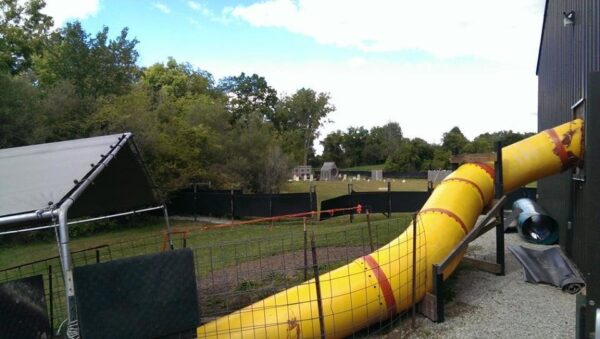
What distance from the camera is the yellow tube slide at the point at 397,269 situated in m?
4.96

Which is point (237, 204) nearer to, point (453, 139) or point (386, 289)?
point (386, 289)

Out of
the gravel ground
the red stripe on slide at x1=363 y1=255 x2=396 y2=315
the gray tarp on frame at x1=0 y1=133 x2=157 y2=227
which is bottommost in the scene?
the gravel ground

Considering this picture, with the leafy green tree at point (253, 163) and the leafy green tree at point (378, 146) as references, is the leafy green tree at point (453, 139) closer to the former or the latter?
the leafy green tree at point (378, 146)

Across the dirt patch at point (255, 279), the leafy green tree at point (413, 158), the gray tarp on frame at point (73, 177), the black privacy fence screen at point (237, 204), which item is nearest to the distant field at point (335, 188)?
the black privacy fence screen at point (237, 204)

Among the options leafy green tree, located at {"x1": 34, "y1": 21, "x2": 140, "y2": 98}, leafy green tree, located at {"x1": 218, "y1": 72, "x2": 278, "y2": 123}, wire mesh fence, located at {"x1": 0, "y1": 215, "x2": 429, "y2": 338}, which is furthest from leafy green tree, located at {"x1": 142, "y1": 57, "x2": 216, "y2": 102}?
wire mesh fence, located at {"x1": 0, "y1": 215, "x2": 429, "y2": 338}

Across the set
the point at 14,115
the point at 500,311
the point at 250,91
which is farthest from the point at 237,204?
the point at 250,91

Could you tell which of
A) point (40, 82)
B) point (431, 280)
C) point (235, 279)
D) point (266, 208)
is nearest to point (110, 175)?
point (235, 279)

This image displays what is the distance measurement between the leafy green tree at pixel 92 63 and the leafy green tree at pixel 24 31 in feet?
27.5

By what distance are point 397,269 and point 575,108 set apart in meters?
5.52

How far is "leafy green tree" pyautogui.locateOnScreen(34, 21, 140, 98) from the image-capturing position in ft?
79.2

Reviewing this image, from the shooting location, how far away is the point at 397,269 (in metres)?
5.67

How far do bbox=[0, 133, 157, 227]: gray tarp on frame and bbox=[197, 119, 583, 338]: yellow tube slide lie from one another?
6.79 feet

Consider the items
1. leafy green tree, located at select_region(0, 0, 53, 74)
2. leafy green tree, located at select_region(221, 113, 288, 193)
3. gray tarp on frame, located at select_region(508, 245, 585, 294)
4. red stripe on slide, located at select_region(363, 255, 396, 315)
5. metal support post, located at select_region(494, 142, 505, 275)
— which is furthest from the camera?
leafy green tree, located at select_region(0, 0, 53, 74)

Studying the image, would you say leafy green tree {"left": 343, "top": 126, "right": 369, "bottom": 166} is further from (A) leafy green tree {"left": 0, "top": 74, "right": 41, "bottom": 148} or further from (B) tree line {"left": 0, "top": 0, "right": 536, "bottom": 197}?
(A) leafy green tree {"left": 0, "top": 74, "right": 41, "bottom": 148}
